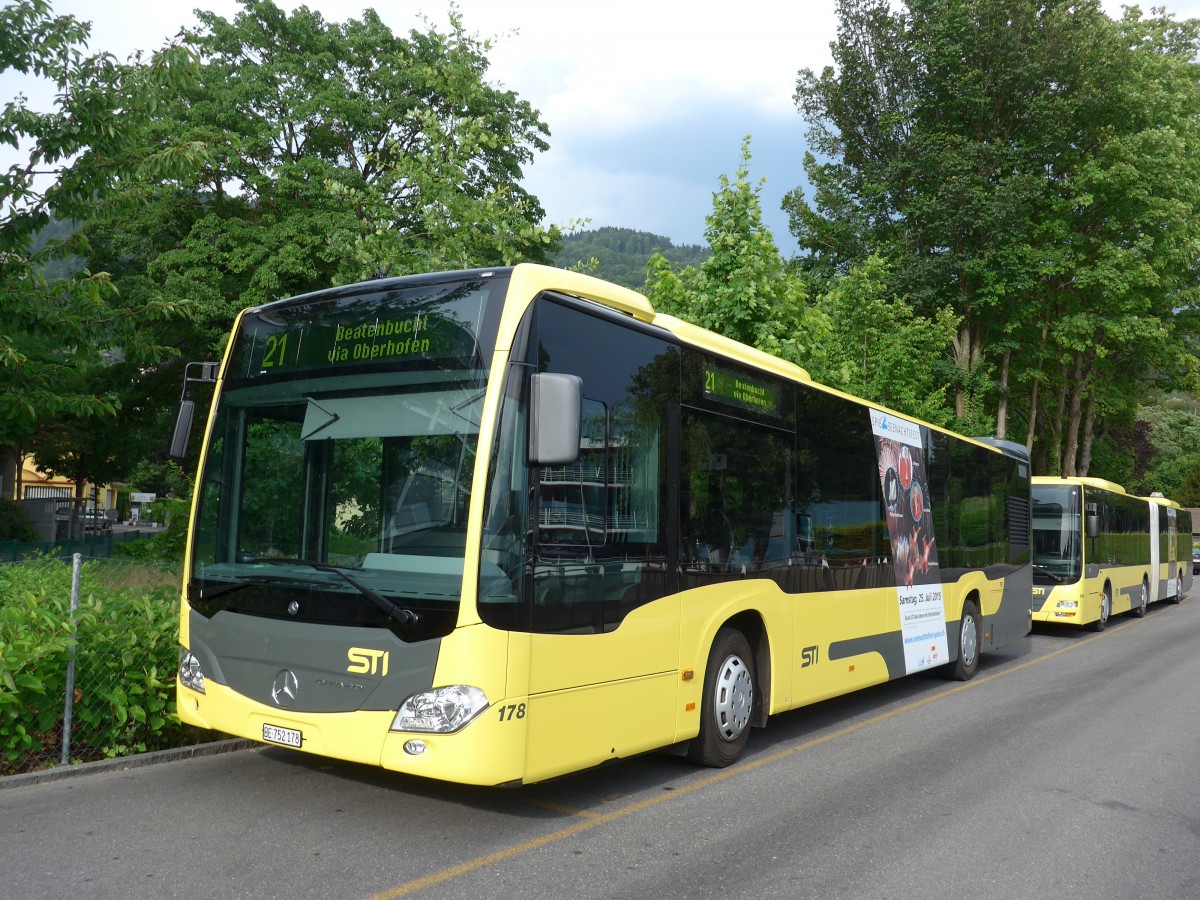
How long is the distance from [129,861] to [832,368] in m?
15.6

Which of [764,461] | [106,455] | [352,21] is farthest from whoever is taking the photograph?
[106,455]

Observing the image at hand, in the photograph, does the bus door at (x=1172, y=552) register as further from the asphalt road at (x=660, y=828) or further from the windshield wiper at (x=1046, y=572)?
the asphalt road at (x=660, y=828)

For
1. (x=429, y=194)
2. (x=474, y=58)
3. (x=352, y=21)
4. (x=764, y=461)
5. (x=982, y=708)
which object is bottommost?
(x=982, y=708)

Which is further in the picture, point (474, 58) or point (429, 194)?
point (474, 58)

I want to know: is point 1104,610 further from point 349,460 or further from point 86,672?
point 86,672

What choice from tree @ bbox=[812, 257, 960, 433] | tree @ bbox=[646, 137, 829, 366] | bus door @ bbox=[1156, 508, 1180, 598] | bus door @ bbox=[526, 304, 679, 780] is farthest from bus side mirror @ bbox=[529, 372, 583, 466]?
bus door @ bbox=[1156, 508, 1180, 598]

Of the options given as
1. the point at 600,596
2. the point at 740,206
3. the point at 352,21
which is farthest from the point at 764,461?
the point at 352,21

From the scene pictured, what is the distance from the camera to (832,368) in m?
18.5

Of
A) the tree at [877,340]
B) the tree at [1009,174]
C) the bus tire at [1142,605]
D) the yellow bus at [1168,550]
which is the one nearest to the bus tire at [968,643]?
the tree at [877,340]

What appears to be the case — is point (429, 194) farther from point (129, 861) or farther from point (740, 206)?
point (129, 861)

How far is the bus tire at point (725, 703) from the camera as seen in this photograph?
709cm

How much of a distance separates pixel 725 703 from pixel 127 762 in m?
4.14

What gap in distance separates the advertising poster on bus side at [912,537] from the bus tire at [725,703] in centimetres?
349

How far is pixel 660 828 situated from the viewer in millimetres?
5766
